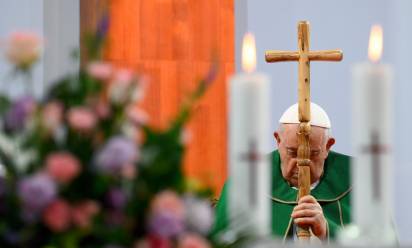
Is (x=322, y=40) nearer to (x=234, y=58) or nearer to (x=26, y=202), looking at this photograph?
(x=234, y=58)

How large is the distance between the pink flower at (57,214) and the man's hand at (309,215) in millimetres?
2081

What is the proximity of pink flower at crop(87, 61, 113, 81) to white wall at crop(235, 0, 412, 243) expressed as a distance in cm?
427

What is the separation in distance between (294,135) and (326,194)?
0.28 m

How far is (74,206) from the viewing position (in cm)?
92

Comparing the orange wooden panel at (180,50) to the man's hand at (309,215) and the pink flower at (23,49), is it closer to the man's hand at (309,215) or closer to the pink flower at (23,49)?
the man's hand at (309,215)

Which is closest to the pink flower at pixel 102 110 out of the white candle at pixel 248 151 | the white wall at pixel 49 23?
the white candle at pixel 248 151

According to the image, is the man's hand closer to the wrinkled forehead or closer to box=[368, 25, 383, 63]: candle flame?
the wrinkled forehead

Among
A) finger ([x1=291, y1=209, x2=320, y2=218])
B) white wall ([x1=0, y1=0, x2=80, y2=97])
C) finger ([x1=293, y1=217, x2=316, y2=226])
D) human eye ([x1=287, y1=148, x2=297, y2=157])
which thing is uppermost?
white wall ([x1=0, y1=0, x2=80, y2=97])

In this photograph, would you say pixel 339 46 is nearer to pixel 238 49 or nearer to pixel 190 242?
pixel 238 49

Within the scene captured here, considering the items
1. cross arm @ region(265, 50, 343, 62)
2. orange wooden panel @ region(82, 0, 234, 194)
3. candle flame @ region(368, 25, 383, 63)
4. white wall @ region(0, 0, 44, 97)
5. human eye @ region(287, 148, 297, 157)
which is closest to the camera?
candle flame @ region(368, 25, 383, 63)

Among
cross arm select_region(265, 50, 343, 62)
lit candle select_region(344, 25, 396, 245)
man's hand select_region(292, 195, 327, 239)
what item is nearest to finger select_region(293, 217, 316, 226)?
man's hand select_region(292, 195, 327, 239)

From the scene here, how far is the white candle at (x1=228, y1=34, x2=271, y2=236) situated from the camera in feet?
3.26

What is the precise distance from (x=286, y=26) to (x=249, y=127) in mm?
4377

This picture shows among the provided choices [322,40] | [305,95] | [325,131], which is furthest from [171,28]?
[305,95]
